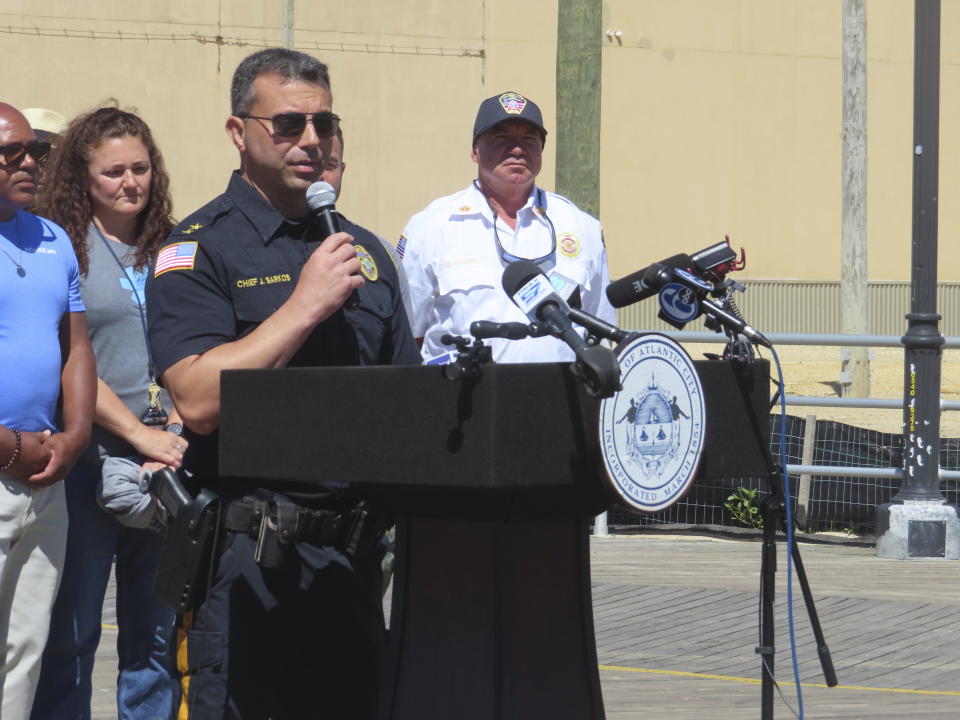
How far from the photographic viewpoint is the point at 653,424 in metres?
3.13

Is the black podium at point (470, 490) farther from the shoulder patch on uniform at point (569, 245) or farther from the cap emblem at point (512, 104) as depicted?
the cap emblem at point (512, 104)

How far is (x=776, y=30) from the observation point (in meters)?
36.8

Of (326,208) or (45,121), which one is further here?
(45,121)

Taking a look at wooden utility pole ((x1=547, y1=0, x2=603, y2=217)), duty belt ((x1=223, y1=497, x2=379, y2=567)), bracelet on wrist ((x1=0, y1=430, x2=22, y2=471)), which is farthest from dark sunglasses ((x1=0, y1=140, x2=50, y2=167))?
wooden utility pole ((x1=547, y1=0, x2=603, y2=217))

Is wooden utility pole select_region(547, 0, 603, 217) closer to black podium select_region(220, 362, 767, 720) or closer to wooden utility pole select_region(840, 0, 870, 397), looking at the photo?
black podium select_region(220, 362, 767, 720)

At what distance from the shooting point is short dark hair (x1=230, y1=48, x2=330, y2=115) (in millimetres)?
3701

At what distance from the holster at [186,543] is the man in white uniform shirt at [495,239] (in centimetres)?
224

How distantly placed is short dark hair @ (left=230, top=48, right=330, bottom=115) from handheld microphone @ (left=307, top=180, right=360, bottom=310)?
Result: 0.30m

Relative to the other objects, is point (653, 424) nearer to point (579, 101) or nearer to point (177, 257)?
point (177, 257)

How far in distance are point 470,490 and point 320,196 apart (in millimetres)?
742

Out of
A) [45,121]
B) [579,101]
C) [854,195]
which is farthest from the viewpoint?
[854,195]

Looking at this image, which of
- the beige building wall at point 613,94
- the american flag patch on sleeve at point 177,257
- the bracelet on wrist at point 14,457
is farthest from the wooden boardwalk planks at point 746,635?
the beige building wall at point 613,94

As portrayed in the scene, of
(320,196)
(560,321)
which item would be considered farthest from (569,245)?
(560,321)

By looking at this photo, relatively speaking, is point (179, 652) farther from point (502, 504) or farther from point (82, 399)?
point (82, 399)
